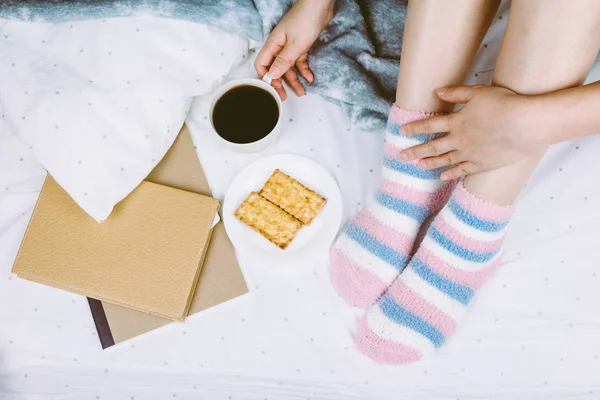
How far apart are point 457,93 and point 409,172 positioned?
12 centimetres

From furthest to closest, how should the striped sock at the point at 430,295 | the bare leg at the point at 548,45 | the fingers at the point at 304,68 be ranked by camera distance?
the fingers at the point at 304,68, the striped sock at the point at 430,295, the bare leg at the point at 548,45

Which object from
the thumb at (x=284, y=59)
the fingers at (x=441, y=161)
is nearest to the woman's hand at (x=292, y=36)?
the thumb at (x=284, y=59)

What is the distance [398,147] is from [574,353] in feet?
1.17

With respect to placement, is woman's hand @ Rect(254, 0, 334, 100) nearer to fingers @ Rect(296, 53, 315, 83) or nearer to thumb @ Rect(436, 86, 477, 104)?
fingers @ Rect(296, 53, 315, 83)

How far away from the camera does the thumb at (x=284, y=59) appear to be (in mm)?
708

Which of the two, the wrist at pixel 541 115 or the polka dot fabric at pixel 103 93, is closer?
the wrist at pixel 541 115

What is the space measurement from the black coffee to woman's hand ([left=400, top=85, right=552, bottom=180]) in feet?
0.63

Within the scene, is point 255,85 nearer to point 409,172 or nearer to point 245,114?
point 245,114

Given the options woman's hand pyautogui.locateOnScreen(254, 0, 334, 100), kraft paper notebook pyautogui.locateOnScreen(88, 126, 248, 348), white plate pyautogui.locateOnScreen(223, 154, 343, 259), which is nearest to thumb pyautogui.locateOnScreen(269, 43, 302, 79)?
woman's hand pyautogui.locateOnScreen(254, 0, 334, 100)

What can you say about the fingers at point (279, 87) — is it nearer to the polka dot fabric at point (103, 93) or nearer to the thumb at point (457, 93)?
the polka dot fabric at point (103, 93)

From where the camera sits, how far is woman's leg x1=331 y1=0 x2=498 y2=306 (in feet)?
1.96

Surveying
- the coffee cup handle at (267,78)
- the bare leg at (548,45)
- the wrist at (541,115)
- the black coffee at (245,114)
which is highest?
the bare leg at (548,45)

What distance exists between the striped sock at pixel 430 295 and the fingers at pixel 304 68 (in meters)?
0.28

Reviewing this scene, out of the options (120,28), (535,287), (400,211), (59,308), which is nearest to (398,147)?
(400,211)
